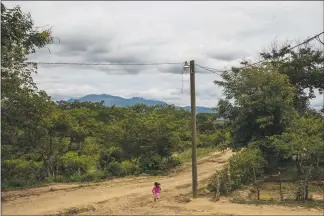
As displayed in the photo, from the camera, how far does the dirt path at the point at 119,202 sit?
14405mm

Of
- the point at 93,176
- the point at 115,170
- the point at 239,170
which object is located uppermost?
the point at 239,170

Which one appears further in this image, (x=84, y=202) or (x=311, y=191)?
(x=311, y=191)

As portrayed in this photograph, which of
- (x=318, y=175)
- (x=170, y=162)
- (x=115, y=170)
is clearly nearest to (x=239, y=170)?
(x=318, y=175)

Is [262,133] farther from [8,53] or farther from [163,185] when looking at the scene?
[8,53]

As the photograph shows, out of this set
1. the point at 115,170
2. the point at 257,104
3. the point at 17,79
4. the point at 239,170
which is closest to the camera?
the point at 17,79

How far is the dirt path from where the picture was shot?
1441 cm

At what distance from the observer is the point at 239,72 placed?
2553 centimetres

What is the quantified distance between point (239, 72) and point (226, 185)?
30.9ft

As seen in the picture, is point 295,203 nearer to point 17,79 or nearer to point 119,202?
point 119,202

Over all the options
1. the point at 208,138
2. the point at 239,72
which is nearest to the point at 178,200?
the point at 239,72

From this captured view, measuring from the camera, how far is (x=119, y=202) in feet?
56.1

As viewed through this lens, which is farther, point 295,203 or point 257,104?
point 257,104

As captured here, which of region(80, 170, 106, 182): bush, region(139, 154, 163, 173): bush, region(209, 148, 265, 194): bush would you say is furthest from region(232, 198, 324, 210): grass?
region(139, 154, 163, 173): bush

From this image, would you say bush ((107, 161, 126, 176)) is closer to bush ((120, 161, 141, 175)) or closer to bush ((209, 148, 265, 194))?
bush ((120, 161, 141, 175))
